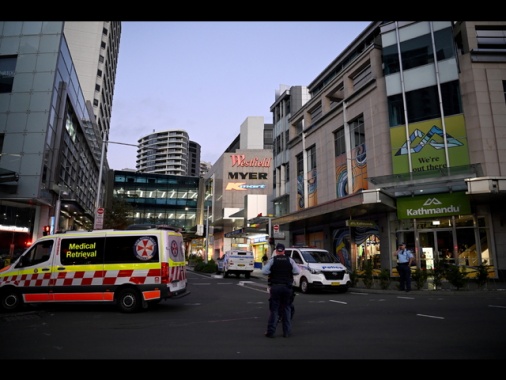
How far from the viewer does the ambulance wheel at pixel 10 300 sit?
10.6 m

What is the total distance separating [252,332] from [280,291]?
1.12m

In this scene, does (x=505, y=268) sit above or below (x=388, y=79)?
below

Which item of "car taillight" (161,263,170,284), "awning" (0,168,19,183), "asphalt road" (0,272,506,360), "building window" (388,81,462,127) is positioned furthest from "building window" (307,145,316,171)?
"car taillight" (161,263,170,284)

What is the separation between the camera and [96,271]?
10523mm

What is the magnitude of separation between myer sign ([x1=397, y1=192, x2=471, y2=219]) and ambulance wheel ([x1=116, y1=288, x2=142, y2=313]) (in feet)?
54.3

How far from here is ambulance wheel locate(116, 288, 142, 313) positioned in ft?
34.0

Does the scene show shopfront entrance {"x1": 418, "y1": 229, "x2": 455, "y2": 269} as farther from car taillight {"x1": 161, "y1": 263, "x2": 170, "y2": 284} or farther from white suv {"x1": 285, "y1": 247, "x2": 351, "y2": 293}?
car taillight {"x1": 161, "y1": 263, "x2": 170, "y2": 284}

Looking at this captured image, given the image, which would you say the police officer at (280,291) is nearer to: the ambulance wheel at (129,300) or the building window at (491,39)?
the ambulance wheel at (129,300)

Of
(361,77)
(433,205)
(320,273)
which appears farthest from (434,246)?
(361,77)

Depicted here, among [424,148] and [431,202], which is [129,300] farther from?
[424,148]
